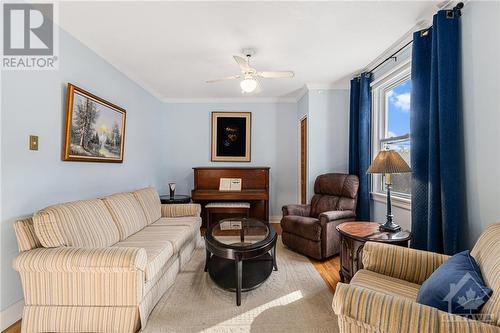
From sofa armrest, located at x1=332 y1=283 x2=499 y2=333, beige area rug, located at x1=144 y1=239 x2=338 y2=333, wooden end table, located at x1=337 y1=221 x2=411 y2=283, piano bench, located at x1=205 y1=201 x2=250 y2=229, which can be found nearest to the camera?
sofa armrest, located at x1=332 y1=283 x2=499 y2=333

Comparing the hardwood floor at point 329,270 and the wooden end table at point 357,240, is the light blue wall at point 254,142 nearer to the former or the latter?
the hardwood floor at point 329,270

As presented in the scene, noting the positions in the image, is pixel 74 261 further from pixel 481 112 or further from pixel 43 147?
pixel 481 112

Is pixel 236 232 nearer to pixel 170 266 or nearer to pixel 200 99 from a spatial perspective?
pixel 170 266

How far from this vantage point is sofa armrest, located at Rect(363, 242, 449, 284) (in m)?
1.59

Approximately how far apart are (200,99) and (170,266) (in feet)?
11.0

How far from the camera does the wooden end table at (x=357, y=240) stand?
2.05 m

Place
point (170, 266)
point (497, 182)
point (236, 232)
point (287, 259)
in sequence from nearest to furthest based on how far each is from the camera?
point (497, 182), point (170, 266), point (236, 232), point (287, 259)

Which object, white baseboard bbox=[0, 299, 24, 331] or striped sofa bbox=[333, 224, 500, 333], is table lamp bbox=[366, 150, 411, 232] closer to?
striped sofa bbox=[333, 224, 500, 333]

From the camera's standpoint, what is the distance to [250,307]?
204 cm

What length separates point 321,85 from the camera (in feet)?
12.8

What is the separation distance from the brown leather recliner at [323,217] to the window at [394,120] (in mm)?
416

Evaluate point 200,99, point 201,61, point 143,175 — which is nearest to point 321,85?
point 201,61

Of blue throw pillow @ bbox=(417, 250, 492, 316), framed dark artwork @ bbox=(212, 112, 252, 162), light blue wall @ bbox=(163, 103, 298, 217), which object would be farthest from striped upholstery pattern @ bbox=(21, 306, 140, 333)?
framed dark artwork @ bbox=(212, 112, 252, 162)

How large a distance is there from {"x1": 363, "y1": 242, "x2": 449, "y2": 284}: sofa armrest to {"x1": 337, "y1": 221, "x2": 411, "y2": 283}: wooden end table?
304mm
